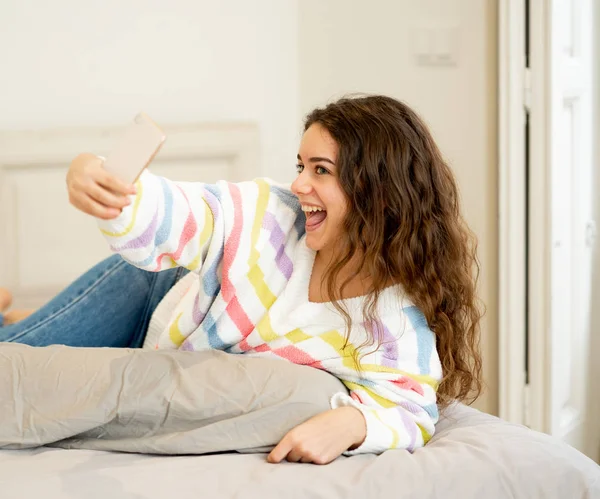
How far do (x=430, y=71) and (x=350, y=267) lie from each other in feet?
3.46

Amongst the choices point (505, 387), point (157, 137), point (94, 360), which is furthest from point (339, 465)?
point (505, 387)

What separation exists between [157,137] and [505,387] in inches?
59.5

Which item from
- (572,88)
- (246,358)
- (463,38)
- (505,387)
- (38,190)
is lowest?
(505,387)

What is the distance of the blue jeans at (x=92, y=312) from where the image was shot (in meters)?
1.39

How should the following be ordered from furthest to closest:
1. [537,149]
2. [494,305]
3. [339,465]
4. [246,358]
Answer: [494,305]
[537,149]
[246,358]
[339,465]

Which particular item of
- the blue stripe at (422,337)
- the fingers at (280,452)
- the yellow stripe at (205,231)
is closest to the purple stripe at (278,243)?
the yellow stripe at (205,231)

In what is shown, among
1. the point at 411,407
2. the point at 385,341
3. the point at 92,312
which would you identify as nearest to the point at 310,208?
the point at 385,341

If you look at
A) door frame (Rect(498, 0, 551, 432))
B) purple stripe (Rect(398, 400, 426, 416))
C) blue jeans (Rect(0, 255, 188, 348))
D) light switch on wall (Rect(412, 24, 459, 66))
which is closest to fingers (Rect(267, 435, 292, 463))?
purple stripe (Rect(398, 400, 426, 416))

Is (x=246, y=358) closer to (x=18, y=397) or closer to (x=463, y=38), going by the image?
(x=18, y=397)

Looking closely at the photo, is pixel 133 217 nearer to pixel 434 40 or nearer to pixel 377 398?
pixel 377 398

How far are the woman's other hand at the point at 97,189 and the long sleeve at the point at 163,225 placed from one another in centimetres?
4

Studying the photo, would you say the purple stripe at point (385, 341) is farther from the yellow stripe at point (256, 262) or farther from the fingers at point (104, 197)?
the fingers at point (104, 197)

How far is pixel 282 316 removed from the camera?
125 centimetres

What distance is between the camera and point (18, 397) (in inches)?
43.4
